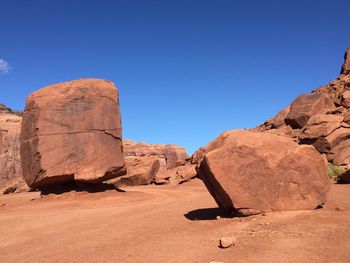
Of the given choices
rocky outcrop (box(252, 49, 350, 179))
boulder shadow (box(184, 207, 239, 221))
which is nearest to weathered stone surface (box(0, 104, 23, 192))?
rocky outcrop (box(252, 49, 350, 179))

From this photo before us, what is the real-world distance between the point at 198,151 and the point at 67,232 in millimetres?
16566

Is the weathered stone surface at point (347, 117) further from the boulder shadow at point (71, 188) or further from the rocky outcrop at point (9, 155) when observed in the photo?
the rocky outcrop at point (9, 155)

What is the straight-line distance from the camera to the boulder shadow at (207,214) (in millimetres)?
6649

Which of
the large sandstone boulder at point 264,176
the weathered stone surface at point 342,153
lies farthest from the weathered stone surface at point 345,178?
the large sandstone boulder at point 264,176

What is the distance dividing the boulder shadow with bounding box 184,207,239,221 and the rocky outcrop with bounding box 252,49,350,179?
5.66 meters

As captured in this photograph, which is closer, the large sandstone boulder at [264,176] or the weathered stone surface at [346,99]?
the large sandstone boulder at [264,176]

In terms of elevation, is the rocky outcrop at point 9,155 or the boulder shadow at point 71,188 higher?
the rocky outcrop at point 9,155

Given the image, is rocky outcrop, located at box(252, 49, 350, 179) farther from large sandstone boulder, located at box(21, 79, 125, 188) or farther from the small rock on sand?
the small rock on sand

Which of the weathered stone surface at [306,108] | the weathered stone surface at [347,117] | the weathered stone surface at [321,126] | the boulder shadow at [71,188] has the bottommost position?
the boulder shadow at [71,188]

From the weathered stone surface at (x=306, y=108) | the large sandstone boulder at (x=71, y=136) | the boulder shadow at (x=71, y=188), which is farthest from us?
the weathered stone surface at (x=306, y=108)

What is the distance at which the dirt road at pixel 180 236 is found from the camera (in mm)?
4633

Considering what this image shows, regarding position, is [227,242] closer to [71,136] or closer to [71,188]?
[71,136]

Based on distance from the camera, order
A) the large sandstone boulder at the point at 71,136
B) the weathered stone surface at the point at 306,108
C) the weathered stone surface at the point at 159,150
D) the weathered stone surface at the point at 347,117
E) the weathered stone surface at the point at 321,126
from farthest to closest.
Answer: the weathered stone surface at the point at 159,150 → the weathered stone surface at the point at 306,108 → the weathered stone surface at the point at 347,117 → the weathered stone surface at the point at 321,126 → the large sandstone boulder at the point at 71,136

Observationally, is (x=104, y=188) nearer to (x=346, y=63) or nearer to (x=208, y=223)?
(x=208, y=223)
